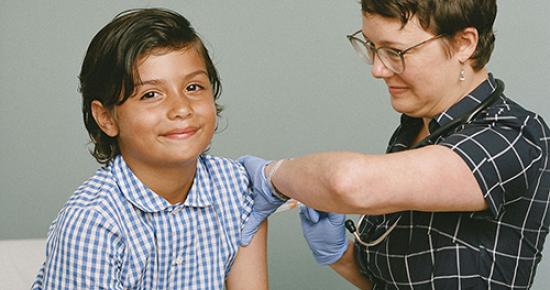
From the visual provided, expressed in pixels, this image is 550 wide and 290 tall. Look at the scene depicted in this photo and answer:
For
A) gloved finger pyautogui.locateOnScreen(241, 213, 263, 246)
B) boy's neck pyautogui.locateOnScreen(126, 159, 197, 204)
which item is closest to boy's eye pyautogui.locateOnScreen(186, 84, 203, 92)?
boy's neck pyautogui.locateOnScreen(126, 159, 197, 204)

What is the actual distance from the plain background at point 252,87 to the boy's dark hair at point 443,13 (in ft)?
3.51

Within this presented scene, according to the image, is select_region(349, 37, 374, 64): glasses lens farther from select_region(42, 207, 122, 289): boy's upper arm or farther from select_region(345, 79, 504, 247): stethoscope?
select_region(42, 207, 122, 289): boy's upper arm

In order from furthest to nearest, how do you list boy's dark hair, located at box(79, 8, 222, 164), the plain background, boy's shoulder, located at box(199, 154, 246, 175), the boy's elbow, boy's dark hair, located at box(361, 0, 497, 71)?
the plain background < boy's shoulder, located at box(199, 154, 246, 175) < boy's dark hair, located at box(79, 8, 222, 164) < boy's dark hair, located at box(361, 0, 497, 71) < the boy's elbow

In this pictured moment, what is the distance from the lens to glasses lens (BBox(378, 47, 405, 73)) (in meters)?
1.87

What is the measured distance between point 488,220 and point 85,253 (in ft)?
2.66

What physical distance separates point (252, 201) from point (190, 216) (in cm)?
16

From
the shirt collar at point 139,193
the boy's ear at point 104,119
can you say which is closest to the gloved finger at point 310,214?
the shirt collar at point 139,193

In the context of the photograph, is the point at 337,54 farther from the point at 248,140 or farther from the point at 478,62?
the point at 478,62

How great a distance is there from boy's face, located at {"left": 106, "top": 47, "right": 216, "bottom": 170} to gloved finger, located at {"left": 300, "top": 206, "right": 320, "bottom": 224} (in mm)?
272

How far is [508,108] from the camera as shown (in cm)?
182

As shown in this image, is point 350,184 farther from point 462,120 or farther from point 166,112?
point 166,112

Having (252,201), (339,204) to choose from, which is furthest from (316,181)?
(252,201)

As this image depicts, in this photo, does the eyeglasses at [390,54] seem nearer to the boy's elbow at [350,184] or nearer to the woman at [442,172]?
the woman at [442,172]

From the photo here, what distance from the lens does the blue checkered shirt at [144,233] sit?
1825 millimetres
